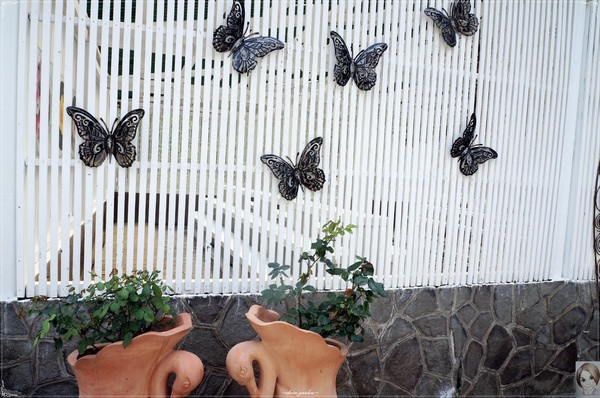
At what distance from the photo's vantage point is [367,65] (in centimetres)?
370

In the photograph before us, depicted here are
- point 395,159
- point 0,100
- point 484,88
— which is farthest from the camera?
point 484,88

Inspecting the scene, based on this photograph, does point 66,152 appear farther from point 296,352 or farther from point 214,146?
point 296,352

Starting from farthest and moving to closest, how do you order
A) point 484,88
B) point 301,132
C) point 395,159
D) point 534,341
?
1. point 534,341
2. point 484,88
3. point 395,159
4. point 301,132

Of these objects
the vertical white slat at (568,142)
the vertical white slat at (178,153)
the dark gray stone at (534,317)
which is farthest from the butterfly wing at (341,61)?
the dark gray stone at (534,317)

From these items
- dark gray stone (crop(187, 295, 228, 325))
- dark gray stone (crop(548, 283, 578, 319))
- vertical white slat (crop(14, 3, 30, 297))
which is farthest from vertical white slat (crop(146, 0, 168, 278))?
dark gray stone (crop(548, 283, 578, 319))

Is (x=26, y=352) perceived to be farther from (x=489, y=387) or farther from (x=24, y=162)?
(x=489, y=387)

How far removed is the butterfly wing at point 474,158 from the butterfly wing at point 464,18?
93 centimetres

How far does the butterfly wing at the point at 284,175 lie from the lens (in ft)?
11.6

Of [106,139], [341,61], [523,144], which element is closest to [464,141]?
[523,144]

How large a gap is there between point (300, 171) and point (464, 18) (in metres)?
1.81

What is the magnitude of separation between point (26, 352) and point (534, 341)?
13.2ft

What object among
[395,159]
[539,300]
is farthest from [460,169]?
[539,300]

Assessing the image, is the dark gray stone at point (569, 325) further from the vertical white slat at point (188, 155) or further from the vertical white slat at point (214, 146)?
the vertical white slat at point (188, 155)

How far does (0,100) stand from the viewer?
3037mm
